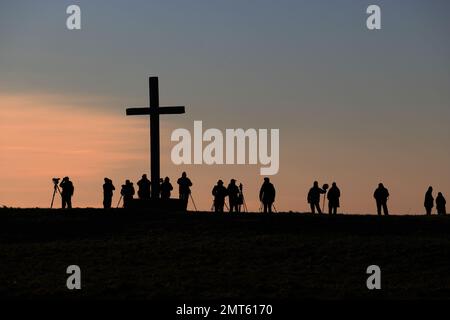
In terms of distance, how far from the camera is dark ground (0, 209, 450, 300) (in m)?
35.5

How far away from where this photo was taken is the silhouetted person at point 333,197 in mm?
53531

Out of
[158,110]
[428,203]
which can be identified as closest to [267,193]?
[158,110]

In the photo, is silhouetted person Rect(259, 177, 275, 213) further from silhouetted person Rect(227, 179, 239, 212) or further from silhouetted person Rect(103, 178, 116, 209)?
silhouetted person Rect(103, 178, 116, 209)

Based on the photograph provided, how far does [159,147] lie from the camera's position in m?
52.5

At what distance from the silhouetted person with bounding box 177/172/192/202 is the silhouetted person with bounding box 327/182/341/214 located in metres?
6.00

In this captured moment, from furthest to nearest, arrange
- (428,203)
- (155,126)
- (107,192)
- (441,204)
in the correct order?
1. (441,204)
2. (428,203)
3. (107,192)
4. (155,126)

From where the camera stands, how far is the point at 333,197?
176 ft

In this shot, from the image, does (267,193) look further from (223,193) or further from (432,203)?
(432,203)

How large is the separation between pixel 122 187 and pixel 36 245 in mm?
13620

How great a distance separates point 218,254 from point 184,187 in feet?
43.7

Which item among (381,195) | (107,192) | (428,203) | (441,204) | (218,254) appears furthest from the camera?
(441,204)

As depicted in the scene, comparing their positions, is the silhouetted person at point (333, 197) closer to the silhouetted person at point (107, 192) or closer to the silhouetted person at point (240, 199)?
the silhouetted person at point (240, 199)
